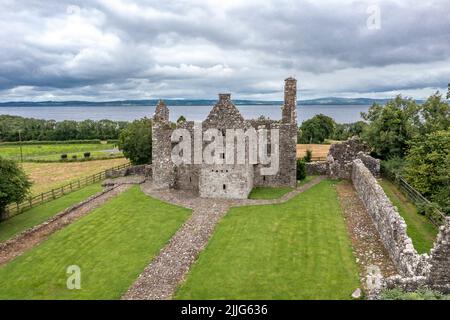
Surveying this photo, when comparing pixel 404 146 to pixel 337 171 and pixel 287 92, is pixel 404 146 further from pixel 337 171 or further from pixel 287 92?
pixel 287 92

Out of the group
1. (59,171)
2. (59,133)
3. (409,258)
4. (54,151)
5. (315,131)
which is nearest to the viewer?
(409,258)

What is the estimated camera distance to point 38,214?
28.0 m

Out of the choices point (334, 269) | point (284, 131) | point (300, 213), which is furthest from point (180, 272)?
point (284, 131)

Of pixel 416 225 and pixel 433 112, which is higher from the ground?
pixel 433 112

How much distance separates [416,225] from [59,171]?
4620 cm

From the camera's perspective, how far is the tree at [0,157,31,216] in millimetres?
24531

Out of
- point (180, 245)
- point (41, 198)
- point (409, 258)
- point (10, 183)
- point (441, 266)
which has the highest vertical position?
point (10, 183)

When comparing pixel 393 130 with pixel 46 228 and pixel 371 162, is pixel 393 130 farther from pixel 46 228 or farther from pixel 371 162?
pixel 46 228

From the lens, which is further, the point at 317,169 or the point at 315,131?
the point at 315,131

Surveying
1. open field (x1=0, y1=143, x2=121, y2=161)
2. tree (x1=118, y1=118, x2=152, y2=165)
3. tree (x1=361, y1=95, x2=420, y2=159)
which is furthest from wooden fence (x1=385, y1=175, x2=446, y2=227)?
open field (x1=0, y1=143, x2=121, y2=161)

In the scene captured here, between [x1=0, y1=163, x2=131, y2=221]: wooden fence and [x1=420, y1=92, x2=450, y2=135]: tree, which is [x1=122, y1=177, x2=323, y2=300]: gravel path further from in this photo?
[x1=420, y1=92, x2=450, y2=135]: tree

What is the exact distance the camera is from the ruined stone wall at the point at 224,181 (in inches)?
1134

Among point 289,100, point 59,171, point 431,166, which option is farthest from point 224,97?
point 59,171

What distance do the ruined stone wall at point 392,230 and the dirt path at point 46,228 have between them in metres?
18.5
